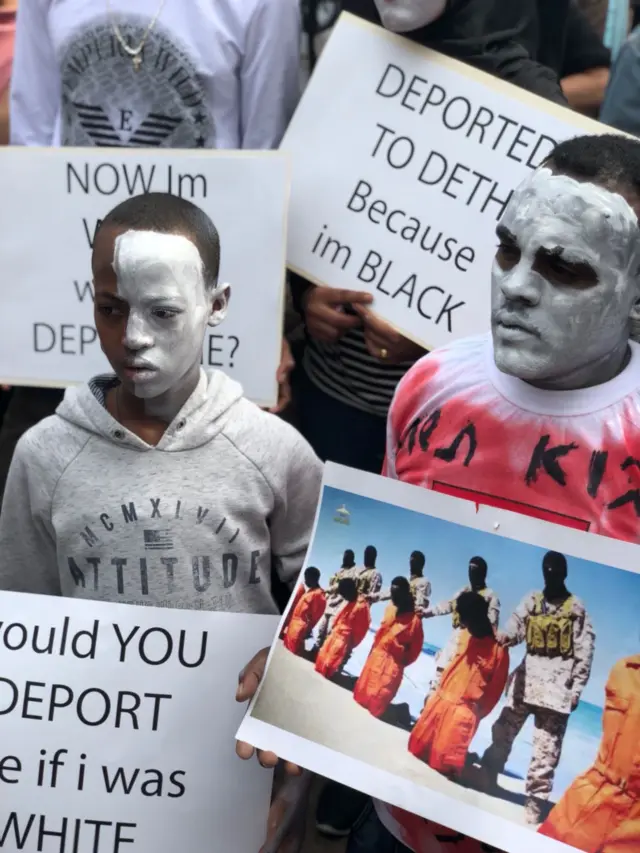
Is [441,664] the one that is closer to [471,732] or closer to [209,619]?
[471,732]

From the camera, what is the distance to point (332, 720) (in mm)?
1167

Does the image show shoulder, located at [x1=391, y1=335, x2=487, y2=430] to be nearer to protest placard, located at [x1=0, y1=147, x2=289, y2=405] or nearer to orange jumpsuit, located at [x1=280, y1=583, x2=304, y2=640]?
orange jumpsuit, located at [x1=280, y1=583, x2=304, y2=640]

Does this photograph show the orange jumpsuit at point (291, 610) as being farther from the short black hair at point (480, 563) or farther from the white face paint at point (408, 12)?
the white face paint at point (408, 12)

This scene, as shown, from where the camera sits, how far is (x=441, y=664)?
116cm

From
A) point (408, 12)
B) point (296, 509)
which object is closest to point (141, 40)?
point (408, 12)

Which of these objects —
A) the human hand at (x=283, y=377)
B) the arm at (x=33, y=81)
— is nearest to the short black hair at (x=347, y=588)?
the human hand at (x=283, y=377)

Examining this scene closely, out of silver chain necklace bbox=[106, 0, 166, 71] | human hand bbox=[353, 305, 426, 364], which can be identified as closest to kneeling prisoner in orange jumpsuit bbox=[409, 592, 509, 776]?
human hand bbox=[353, 305, 426, 364]

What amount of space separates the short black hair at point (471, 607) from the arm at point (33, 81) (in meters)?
1.58

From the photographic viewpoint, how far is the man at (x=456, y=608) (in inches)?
45.3

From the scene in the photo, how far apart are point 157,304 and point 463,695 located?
68cm

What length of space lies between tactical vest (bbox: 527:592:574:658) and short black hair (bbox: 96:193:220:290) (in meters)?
0.68

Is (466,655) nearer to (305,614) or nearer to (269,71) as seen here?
(305,614)

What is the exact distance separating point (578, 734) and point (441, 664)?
0.18 m

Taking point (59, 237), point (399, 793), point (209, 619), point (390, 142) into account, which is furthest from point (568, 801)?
point (59, 237)
